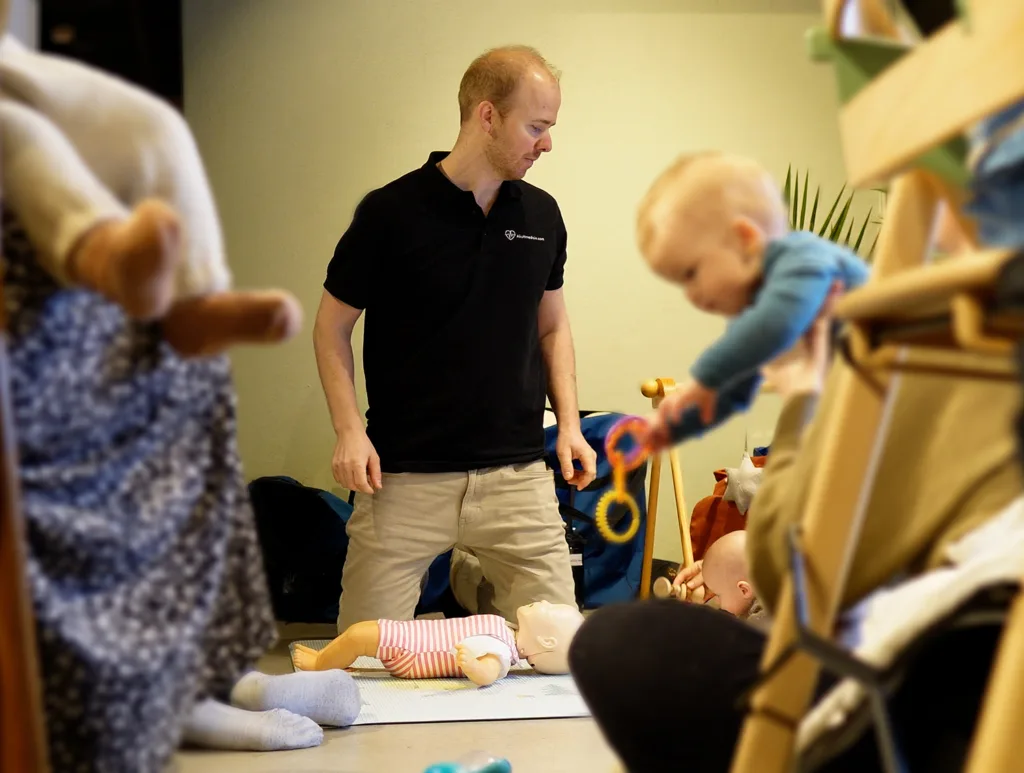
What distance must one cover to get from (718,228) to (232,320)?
1.16ft

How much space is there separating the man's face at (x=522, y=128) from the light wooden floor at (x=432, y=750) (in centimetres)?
98

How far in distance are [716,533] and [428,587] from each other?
26.6 inches

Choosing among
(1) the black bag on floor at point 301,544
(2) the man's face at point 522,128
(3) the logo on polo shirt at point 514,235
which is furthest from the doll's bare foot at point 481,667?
(2) the man's face at point 522,128

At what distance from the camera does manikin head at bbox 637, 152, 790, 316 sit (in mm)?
819

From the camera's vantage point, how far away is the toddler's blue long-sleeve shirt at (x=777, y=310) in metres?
0.76

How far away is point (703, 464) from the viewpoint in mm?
3127

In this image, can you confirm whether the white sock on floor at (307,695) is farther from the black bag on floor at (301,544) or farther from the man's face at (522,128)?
the man's face at (522,128)

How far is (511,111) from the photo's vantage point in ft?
6.87

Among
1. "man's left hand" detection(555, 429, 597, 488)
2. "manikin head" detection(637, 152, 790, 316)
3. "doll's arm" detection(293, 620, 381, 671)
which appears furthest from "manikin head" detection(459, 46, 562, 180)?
"manikin head" detection(637, 152, 790, 316)

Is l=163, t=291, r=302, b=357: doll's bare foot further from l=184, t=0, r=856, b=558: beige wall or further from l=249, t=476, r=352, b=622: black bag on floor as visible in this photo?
l=184, t=0, r=856, b=558: beige wall

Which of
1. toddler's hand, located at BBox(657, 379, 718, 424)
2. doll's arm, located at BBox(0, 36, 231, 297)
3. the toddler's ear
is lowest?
toddler's hand, located at BBox(657, 379, 718, 424)

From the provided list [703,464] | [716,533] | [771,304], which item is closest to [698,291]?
[771,304]

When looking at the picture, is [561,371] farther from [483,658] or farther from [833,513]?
[833,513]

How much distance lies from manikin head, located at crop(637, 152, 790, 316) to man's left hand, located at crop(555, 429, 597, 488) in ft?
4.52
